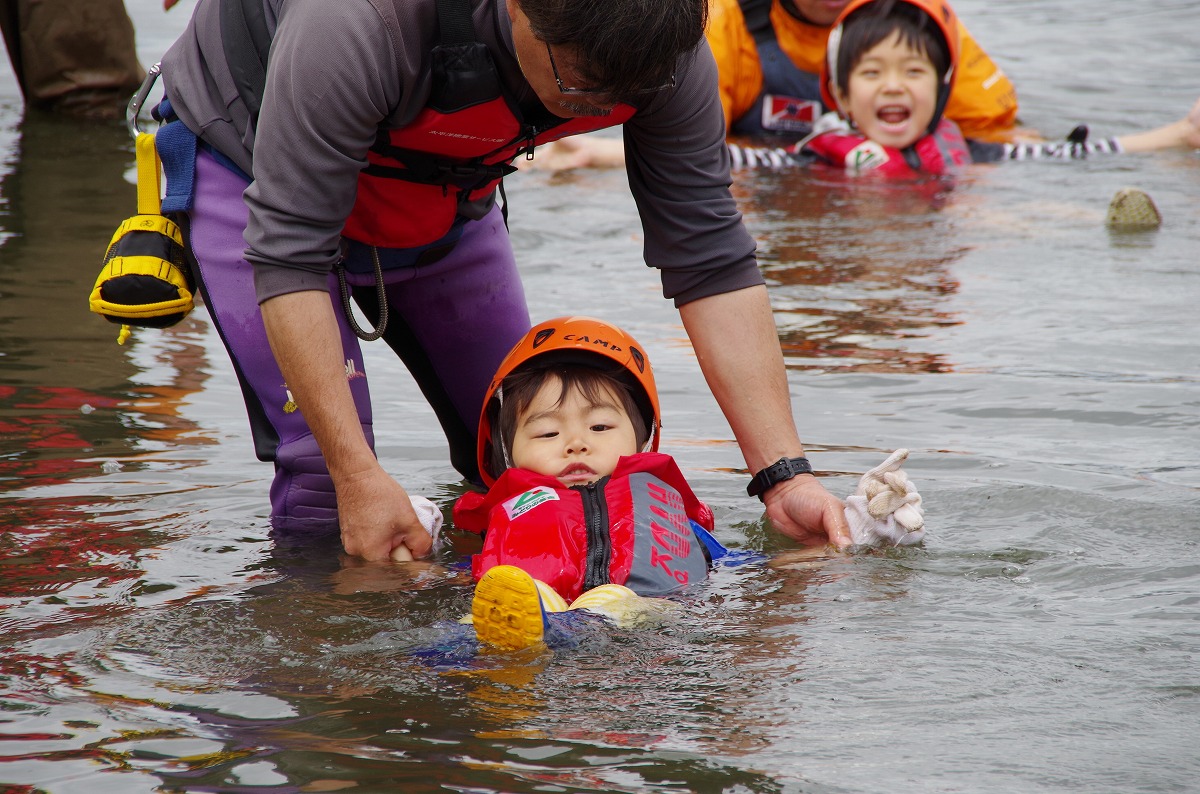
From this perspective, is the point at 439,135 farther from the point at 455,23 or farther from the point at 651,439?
the point at 651,439

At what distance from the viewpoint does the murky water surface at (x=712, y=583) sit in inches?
93.9

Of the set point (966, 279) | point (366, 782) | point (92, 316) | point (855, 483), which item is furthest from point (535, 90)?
A: point (966, 279)

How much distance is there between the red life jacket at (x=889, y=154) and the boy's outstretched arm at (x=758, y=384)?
208 inches

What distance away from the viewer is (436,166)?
3193 mm

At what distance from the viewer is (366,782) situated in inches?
89.6

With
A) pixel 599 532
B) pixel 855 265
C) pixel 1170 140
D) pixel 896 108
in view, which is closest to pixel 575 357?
pixel 599 532

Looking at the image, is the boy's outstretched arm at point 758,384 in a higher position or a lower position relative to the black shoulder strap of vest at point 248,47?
lower

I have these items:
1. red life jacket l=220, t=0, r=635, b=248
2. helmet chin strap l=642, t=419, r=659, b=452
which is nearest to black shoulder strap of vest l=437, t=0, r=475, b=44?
red life jacket l=220, t=0, r=635, b=248

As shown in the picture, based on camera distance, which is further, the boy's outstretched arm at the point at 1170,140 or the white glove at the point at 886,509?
the boy's outstretched arm at the point at 1170,140

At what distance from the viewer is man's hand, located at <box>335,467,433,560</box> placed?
3043 mm

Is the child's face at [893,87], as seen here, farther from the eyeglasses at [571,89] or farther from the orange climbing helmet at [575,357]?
the eyeglasses at [571,89]

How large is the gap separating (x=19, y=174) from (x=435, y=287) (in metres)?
5.13

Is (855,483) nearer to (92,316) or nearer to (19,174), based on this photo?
(92,316)

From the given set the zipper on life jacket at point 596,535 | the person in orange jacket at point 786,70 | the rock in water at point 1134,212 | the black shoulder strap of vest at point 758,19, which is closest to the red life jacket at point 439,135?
the zipper on life jacket at point 596,535
